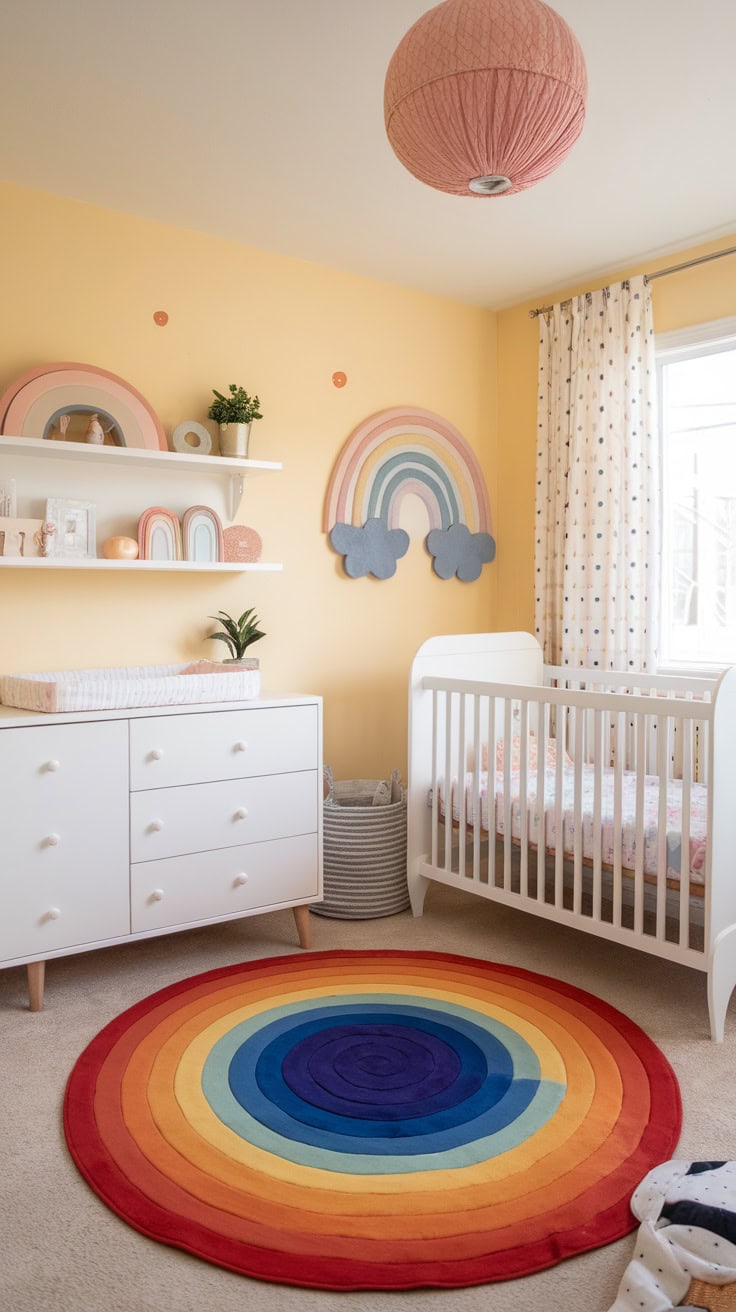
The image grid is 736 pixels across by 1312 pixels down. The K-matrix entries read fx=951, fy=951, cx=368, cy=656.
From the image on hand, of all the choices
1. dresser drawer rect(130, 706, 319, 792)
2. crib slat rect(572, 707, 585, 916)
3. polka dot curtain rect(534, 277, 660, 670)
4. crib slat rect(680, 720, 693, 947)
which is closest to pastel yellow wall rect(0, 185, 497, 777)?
polka dot curtain rect(534, 277, 660, 670)

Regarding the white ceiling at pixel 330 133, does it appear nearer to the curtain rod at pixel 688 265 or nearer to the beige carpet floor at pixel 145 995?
the curtain rod at pixel 688 265

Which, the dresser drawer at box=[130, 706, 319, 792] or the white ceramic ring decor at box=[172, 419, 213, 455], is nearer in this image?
the dresser drawer at box=[130, 706, 319, 792]

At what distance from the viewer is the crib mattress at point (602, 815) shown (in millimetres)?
2410

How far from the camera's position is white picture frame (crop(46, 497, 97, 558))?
2.82 m

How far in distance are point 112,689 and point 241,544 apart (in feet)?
2.85

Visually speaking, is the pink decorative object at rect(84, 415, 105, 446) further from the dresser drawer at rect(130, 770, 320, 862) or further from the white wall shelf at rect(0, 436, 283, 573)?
the dresser drawer at rect(130, 770, 320, 862)

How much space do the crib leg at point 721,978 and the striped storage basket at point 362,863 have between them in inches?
46.6

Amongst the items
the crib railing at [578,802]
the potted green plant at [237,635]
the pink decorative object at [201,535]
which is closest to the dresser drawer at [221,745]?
the potted green plant at [237,635]

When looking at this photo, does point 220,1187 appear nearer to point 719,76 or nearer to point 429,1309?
point 429,1309

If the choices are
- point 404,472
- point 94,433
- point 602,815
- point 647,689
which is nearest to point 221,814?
point 602,815

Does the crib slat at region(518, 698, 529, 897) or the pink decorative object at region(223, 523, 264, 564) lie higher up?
the pink decorative object at region(223, 523, 264, 564)

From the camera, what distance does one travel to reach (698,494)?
3.37 meters

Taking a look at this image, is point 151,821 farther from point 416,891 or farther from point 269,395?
point 269,395

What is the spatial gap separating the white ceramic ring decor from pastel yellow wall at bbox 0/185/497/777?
0.10m
